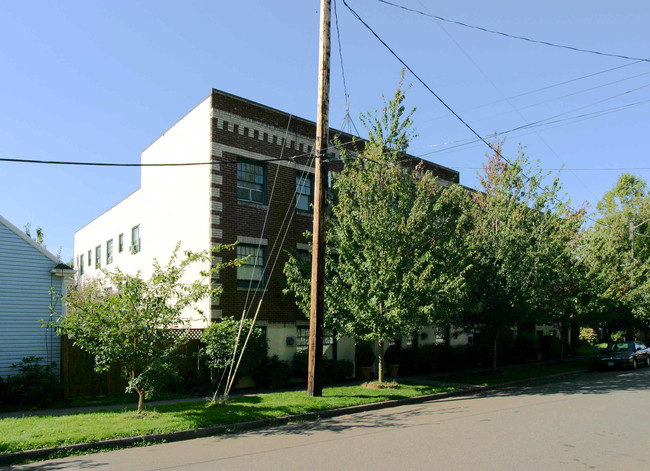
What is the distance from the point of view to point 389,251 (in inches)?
624

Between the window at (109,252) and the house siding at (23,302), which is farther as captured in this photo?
the window at (109,252)

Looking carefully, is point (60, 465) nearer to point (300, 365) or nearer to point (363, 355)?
point (300, 365)

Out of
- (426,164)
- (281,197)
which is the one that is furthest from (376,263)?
(426,164)

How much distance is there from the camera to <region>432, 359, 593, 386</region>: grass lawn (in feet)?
65.1

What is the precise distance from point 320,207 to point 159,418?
659 cm

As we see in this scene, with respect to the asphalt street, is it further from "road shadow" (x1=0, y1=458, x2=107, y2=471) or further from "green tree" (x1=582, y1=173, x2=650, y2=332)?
"green tree" (x1=582, y1=173, x2=650, y2=332)

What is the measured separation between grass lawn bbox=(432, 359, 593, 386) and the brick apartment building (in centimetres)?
450

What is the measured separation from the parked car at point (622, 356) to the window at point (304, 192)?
16.8m

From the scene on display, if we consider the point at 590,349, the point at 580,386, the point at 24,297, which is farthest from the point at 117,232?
the point at 590,349

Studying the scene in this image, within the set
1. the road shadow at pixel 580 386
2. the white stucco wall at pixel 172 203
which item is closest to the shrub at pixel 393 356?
the road shadow at pixel 580 386

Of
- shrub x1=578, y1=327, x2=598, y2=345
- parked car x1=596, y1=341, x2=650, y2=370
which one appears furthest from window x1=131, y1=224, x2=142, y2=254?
shrub x1=578, y1=327, x2=598, y2=345

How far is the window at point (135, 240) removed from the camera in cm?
2405

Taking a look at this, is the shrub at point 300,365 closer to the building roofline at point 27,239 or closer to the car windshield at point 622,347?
the building roofline at point 27,239

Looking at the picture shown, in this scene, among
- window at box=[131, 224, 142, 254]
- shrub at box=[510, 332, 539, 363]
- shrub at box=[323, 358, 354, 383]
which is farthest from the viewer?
shrub at box=[510, 332, 539, 363]
